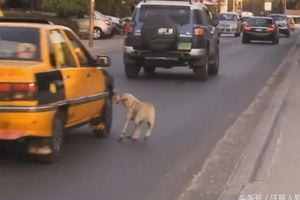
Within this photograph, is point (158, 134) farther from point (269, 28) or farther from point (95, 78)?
point (269, 28)

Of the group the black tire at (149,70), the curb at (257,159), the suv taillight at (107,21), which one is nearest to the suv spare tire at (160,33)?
the black tire at (149,70)

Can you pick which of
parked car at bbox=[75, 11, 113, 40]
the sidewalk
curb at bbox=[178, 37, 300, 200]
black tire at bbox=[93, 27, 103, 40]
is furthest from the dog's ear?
black tire at bbox=[93, 27, 103, 40]

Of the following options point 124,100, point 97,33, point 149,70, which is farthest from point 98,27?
point 124,100

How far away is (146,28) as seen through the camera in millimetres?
18984

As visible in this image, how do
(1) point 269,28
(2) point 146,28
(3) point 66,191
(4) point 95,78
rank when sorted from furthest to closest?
(1) point 269,28 < (2) point 146,28 < (4) point 95,78 < (3) point 66,191

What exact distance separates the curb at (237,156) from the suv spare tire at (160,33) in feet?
12.8

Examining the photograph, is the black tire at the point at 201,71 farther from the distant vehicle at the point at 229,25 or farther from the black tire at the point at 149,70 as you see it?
the distant vehicle at the point at 229,25

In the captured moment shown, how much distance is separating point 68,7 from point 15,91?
35.2m

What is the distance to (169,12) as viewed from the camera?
1961cm

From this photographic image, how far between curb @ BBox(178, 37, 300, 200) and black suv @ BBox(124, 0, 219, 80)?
3.88 meters

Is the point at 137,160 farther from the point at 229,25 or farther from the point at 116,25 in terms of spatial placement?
Answer: the point at 229,25

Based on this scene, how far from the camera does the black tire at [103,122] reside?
10.4 meters

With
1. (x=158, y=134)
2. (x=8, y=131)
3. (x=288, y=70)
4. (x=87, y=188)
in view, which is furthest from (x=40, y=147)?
(x=288, y=70)

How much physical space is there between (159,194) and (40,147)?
1697 mm
